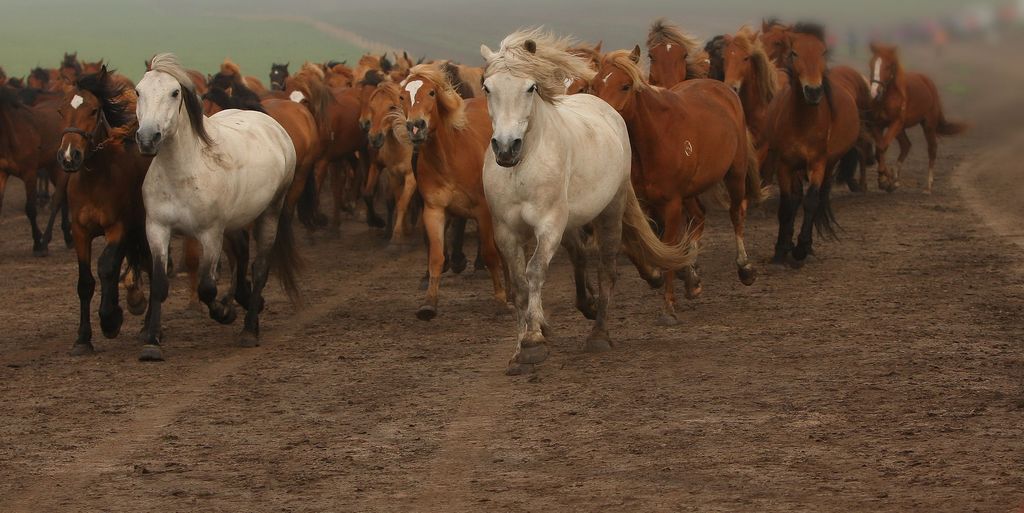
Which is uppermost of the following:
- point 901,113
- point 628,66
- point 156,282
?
point 628,66

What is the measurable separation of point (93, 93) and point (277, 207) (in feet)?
5.88

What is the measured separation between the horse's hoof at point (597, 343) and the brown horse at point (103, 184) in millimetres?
3161

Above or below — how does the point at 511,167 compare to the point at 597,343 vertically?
above

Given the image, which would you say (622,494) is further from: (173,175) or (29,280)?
(29,280)

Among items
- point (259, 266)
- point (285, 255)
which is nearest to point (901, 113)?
point (285, 255)

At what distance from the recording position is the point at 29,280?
14164 mm

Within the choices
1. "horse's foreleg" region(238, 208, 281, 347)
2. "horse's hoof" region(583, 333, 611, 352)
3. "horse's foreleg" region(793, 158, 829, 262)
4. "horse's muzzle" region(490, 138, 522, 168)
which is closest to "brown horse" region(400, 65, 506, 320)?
"horse's foreleg" region(238, 208, 281, 347)

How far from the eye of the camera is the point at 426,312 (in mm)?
10586

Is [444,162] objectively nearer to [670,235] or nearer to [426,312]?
[426,312]

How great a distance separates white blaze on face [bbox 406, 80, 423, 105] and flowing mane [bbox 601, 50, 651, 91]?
1.51 metres

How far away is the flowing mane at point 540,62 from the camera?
8.41 m

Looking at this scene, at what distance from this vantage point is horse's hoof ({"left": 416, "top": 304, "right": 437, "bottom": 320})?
10578 millimetres

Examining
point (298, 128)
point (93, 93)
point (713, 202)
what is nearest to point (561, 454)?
point (93, 93)

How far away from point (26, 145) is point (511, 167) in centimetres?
1039
